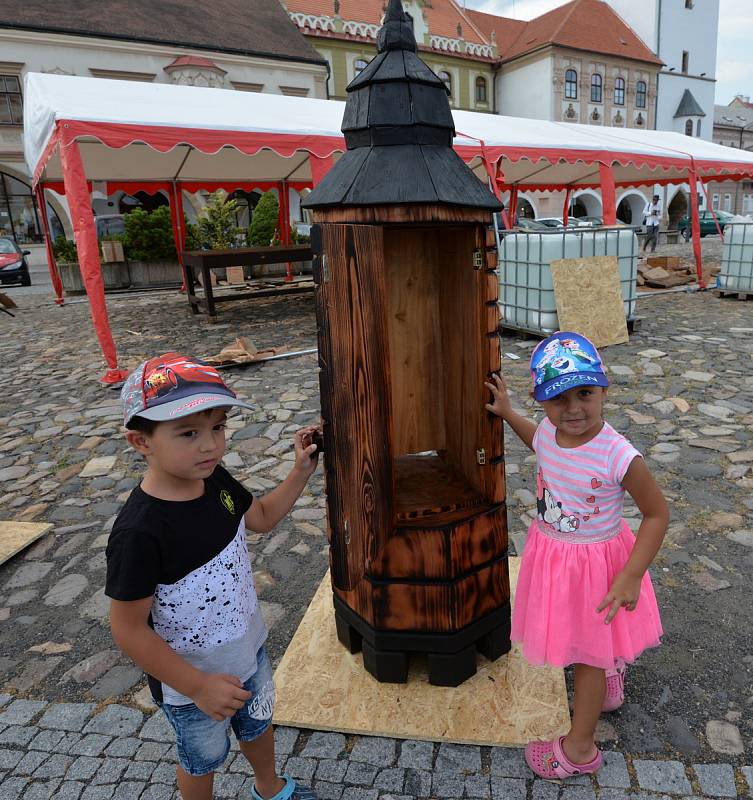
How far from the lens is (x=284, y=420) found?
517 centimetres

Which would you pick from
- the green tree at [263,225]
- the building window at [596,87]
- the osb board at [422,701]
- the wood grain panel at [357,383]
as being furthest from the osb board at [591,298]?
the building window at [596,87]

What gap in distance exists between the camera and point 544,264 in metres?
7.36

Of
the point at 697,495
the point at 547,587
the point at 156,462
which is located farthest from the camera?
the point at 697,495

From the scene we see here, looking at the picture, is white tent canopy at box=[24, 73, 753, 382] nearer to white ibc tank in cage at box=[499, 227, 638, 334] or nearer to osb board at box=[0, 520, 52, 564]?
white ibc tank in cage at box=[499, 227, 638, 334]

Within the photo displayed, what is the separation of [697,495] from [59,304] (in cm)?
1357

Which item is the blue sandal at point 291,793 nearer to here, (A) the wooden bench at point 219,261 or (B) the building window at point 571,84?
(A) the wooden bench at point 219,261

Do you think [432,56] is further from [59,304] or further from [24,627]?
[24,627]

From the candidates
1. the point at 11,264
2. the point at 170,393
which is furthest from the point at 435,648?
the point at 11,264

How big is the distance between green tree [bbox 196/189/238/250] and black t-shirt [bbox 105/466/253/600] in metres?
17.0

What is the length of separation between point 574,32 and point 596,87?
12.6ft

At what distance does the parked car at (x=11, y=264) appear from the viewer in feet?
55.7

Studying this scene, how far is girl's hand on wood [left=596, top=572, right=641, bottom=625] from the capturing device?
1555mm

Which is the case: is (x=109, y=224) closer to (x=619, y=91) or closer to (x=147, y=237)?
(x=147, y=237)

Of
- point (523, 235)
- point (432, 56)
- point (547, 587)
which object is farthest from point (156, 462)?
point (432, 56)
